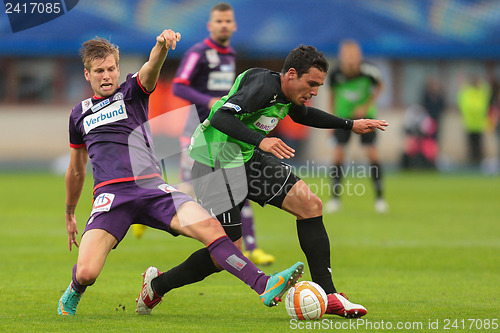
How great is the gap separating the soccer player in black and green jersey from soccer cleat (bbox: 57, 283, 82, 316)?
575 millimetres

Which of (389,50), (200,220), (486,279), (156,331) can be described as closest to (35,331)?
(156,331)

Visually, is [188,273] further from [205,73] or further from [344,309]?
[205,73]

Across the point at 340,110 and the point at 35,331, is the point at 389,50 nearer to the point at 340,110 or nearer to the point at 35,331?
the point at 340,110

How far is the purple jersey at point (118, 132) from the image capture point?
5785mm

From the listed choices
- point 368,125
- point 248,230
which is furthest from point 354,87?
point 368,125

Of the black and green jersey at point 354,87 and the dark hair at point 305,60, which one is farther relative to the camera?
the black and green jersey at point 354,87

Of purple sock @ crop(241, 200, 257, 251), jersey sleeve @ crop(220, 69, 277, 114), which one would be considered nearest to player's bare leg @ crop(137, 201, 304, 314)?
jersey sleeve @ crop(220, 69, 277, 114)

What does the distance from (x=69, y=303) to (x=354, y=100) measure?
900cm

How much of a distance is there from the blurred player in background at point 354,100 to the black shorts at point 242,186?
7235 mm

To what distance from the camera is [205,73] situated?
9352 millimetres

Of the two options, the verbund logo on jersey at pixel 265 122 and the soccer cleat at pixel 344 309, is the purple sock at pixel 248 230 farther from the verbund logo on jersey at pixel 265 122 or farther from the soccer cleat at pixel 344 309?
the soccer cleat at pixel 344 309

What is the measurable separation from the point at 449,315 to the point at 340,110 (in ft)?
28.6

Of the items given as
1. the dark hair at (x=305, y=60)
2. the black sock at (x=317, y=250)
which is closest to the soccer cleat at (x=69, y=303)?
the black sock at (x=317, y=250)

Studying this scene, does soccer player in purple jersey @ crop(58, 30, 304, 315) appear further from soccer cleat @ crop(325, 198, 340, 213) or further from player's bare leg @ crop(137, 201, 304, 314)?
soccer cleat @ crop(325, 198, 340, 213)
